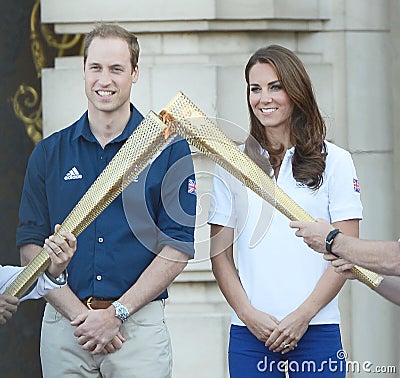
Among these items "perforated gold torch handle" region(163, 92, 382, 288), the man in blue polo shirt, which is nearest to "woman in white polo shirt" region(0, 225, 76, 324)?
the man in blue polo shirt

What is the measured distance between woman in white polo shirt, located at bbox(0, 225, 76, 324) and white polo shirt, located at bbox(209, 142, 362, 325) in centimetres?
81

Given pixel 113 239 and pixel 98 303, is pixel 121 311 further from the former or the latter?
pixel 113 239

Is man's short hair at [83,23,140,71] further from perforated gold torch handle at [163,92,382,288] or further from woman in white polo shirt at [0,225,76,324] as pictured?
woman in white polo shirt at [0,225,76,324]

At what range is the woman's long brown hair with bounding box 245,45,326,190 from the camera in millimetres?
5160

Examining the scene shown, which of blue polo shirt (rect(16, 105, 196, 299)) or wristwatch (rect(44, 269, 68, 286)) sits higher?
blue polo shirt (rect(16, 105, 196, 299))

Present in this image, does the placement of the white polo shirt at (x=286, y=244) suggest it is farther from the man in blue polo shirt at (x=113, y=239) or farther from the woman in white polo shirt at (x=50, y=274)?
the woman in white polo shirt at (x=50, y=274)

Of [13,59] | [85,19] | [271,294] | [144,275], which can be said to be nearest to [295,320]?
[271,294]

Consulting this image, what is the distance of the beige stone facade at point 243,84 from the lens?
6.68 metres

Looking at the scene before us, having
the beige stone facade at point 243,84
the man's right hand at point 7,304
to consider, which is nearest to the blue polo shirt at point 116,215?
the man's right hand at point 7,304

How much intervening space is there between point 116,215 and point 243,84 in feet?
6.43

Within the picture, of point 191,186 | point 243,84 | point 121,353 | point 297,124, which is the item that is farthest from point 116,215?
Answer: point 243,84

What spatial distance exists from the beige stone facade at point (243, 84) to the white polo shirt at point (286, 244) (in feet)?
3.93

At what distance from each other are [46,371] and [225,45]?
2.46 m

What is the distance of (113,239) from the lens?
16.5 ft
